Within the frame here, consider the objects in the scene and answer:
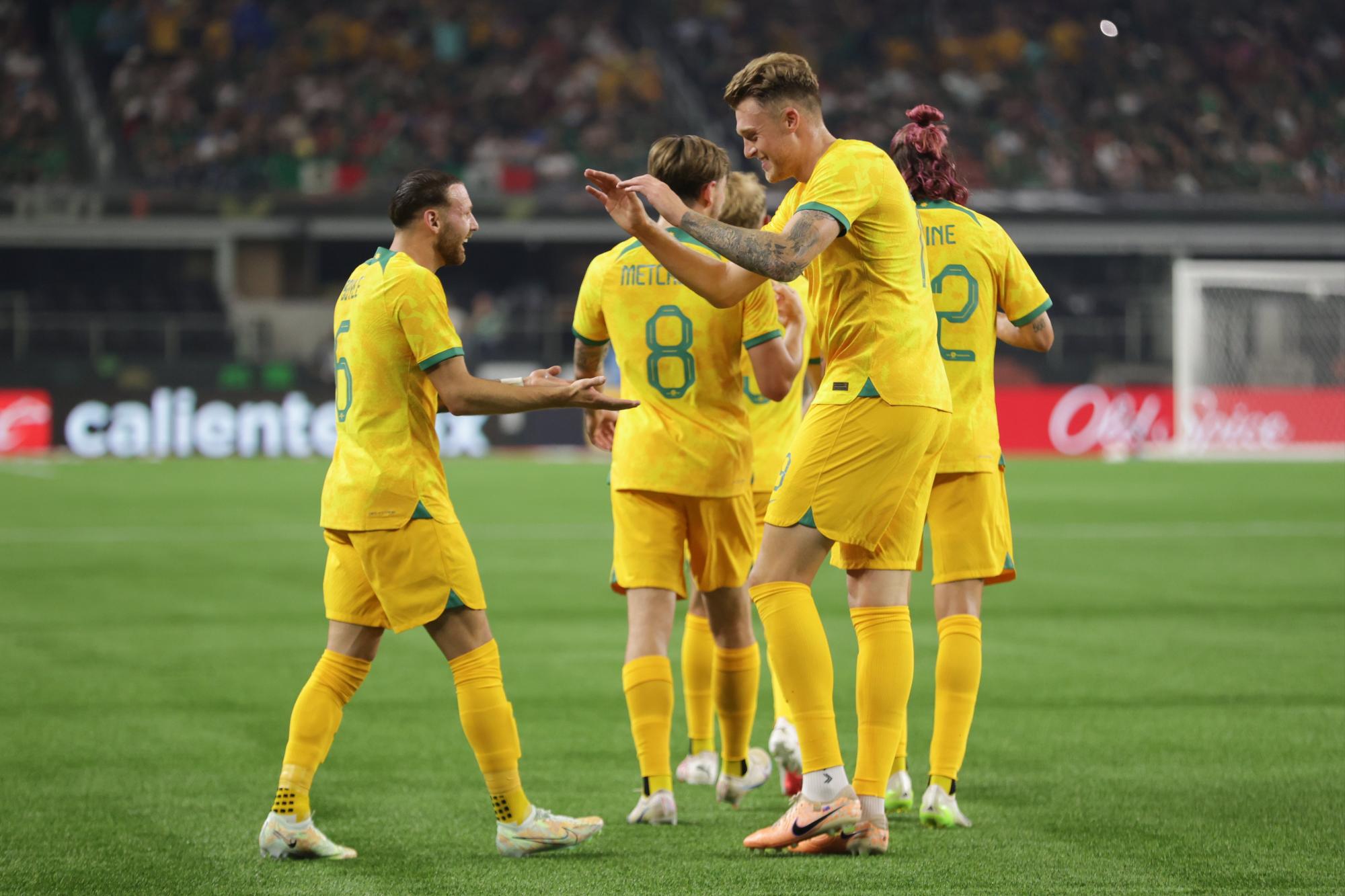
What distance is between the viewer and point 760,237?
418 cm

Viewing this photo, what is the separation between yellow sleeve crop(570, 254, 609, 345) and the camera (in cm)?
526

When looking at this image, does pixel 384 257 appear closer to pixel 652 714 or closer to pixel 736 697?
pixel 652 714

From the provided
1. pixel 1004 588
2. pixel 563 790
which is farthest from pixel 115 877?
pixel 1004 588

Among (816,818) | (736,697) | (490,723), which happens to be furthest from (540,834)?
(736,697)

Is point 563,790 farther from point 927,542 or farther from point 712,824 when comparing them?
point 927,542

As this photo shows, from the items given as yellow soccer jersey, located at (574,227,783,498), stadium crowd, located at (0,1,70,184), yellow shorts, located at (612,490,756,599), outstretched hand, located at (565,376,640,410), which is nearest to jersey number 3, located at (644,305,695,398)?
yellow soccer jersey, located at (574,227,783,498)

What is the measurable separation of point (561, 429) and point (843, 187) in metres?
22.6

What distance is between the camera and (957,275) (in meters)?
5.13

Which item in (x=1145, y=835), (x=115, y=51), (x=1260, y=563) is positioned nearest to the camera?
(x=1145, y=835)

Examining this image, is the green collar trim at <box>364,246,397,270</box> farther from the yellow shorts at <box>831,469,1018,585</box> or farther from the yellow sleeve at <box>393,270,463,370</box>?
the yellow shorts at <box>831,469,1018,585</box>

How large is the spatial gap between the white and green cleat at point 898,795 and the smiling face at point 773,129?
200 cm

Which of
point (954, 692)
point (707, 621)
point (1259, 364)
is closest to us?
point (954, 692)

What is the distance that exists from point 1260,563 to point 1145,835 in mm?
8569

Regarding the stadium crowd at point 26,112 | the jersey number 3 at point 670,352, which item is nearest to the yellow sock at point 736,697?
the jersey number 3 at point 670,352
